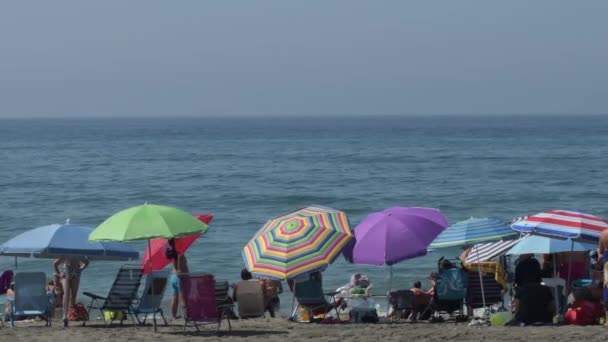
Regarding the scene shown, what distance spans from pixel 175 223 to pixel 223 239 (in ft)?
47.1

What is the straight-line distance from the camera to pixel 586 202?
113ft

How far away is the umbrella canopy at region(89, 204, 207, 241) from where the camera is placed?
34.6ft

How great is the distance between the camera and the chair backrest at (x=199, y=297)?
34.8 ft

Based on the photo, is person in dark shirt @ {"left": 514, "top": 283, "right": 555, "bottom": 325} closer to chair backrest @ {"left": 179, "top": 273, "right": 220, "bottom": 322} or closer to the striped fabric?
the striped fabric

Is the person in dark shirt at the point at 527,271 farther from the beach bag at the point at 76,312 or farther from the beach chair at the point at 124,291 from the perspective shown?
the beach bag at the point at 76,312

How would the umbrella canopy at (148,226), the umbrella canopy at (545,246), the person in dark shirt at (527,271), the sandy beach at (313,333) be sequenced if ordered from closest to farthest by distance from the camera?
the sandy beach at (313,333) → the umbrella canopy at (148,226) → the person in dark shirt at (527,271) → the umbrella canopy at (545,246)

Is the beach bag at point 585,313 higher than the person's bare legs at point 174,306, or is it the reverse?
the beach bag at point 585,313

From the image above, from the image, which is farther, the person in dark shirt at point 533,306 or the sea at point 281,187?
the sea at point 281,187

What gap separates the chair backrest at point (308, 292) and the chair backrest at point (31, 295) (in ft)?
9.35

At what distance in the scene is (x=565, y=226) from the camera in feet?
36.9

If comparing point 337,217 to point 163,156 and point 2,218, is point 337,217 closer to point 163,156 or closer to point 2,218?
point 2,218

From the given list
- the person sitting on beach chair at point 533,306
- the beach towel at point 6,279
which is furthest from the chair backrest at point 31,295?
the person sitting on beach chair at point 533,306

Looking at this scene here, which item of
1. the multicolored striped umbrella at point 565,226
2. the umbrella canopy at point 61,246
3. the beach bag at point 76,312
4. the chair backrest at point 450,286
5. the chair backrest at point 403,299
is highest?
the multicolored striped umbrella at point 565,226

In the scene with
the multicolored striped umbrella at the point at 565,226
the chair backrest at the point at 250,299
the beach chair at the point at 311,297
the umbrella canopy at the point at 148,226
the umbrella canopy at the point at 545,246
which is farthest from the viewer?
the chair backrest at the point at 250,299
